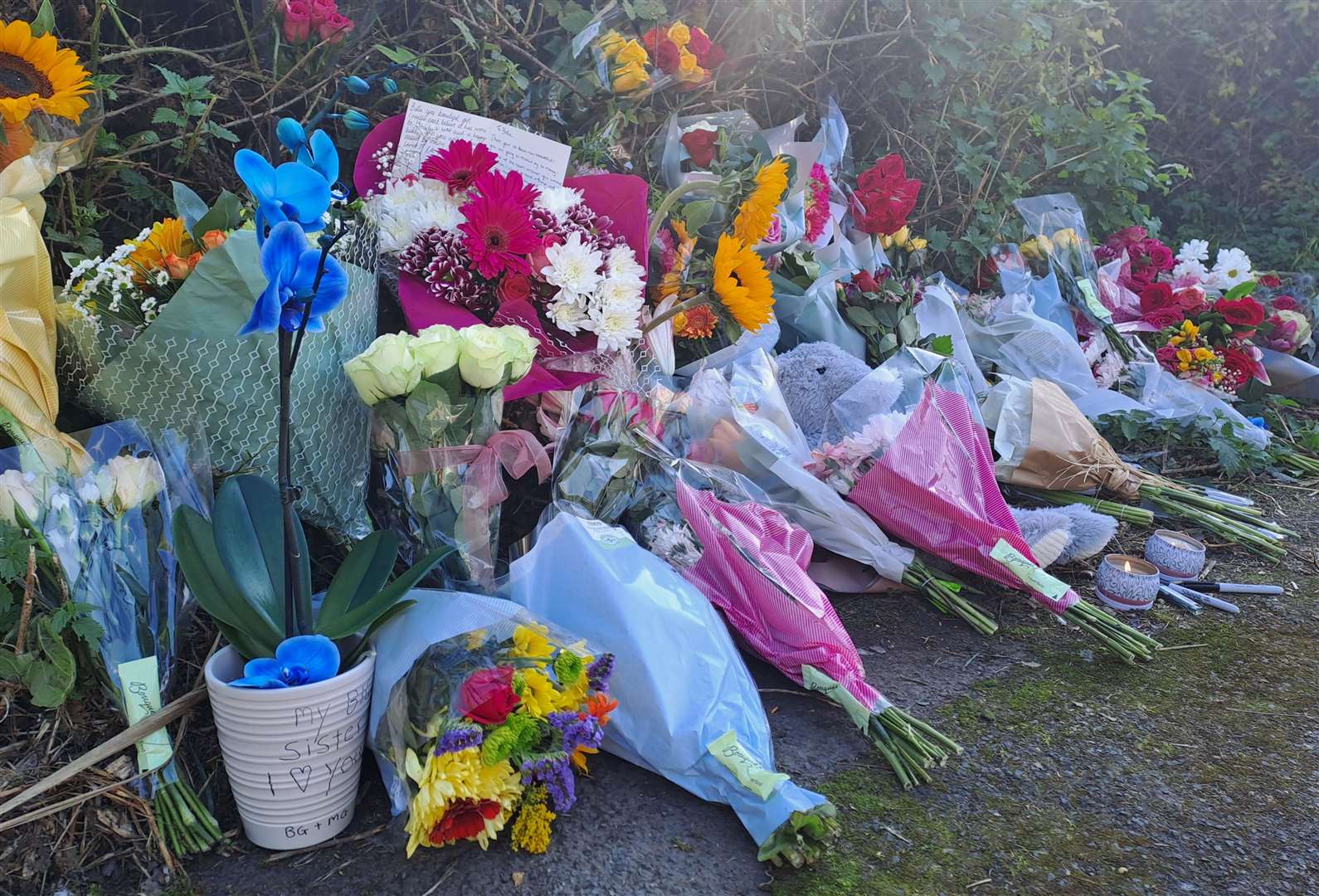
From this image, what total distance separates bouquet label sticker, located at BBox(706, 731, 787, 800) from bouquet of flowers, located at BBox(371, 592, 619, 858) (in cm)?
19

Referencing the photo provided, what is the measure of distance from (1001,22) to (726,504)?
2650mm

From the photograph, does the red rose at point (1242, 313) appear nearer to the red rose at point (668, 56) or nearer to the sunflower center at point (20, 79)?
the red rose at point (668, 56)

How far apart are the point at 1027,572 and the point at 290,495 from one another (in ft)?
5.00

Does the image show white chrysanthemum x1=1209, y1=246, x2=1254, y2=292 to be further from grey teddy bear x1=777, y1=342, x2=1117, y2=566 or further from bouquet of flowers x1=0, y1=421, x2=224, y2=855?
bouquet of flowers x1=0, y1=421, x2=224, y2=855

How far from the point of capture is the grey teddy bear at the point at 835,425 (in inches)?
89.0

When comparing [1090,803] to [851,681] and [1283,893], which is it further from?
[851,681]

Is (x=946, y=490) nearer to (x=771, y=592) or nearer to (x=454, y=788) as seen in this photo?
(x=771, y=592)

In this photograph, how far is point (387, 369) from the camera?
4.99 feet

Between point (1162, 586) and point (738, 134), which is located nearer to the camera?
point (1162, 586)

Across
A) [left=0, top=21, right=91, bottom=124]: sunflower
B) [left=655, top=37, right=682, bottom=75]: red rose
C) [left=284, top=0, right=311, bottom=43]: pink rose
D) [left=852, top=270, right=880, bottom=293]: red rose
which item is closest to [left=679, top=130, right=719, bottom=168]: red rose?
[left=655, top=37, right=682, bottom=75]: red rose

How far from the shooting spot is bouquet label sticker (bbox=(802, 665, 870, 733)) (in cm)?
161

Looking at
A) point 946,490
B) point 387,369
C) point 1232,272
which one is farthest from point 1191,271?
point 387,369

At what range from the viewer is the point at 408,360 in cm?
153

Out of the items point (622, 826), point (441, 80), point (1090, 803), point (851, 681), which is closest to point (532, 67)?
point (441, 80)
